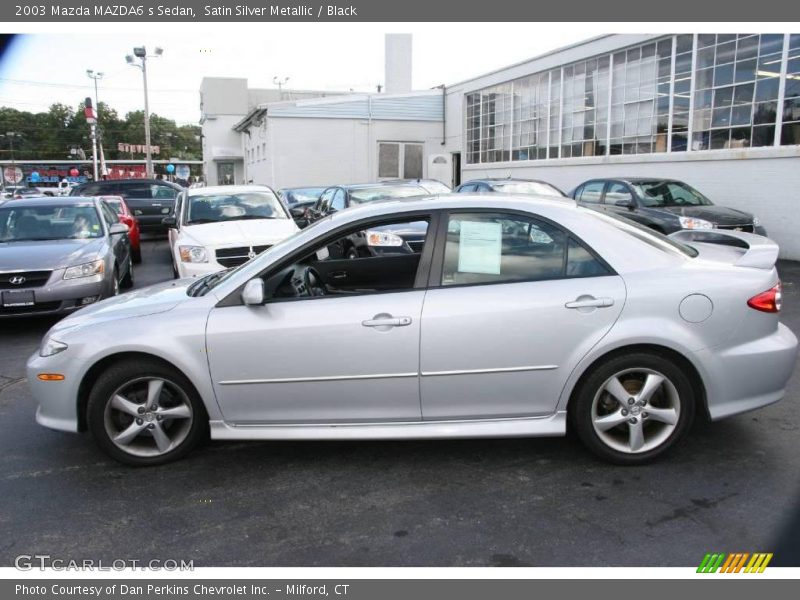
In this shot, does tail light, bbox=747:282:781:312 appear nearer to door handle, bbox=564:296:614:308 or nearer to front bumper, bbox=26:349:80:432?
door handle, bbox=564:296:614:308

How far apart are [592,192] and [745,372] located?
997 centimetres

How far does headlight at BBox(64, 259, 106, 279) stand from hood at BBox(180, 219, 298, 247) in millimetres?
1183

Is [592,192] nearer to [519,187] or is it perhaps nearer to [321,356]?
[519,187]

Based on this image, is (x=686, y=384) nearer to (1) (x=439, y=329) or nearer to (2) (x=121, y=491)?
(1) (x=439, y=329)

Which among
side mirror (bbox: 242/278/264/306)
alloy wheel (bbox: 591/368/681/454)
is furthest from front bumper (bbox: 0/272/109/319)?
alloy wheel (bbox: 591/368/681/454)

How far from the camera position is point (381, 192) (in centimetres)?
1179

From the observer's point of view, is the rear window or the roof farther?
the roof

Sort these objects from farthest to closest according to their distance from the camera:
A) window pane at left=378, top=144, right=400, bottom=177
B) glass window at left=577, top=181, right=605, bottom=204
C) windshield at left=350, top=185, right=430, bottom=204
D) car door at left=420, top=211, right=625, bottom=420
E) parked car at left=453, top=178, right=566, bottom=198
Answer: window pane at left=378, top=144, right=400, bottom=177, parked car at left=453, top=178, right=566, bottom=198, glass window at left=577, top=181, right=605, bottom=204, windshield at left=350, top=185, right=430, bottom=204, car door at left=420, top=211, right=625, bottom=420

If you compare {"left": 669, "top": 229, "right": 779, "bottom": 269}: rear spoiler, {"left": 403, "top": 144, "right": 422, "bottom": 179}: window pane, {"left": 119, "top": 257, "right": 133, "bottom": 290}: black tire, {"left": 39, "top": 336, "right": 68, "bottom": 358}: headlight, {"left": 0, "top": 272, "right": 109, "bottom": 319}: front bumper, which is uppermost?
{"left": 403, "top": 144, "right": 422, "bottom": 179}: window pane

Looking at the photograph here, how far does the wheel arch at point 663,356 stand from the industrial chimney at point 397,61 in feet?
94.2

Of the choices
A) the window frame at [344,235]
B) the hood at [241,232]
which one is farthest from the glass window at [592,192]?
the window frame at [344,235]

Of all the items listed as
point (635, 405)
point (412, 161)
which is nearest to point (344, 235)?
point (635, 405)

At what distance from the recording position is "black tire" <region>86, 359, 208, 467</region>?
3801mm
